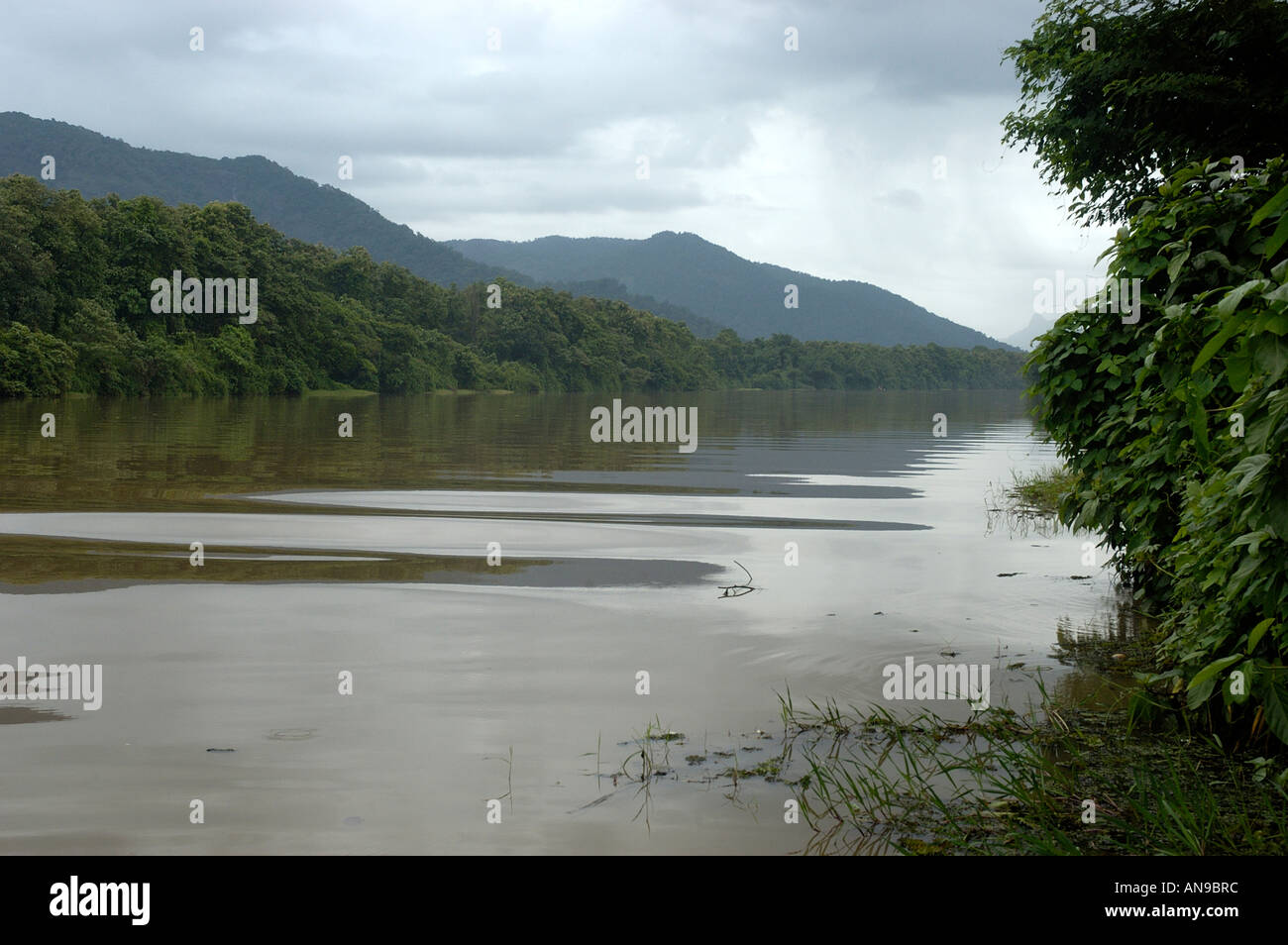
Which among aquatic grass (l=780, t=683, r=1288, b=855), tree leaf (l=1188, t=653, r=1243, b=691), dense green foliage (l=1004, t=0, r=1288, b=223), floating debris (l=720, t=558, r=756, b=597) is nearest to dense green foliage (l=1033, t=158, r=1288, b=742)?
tree leaf (l=1188, t=653, r=1243, b=691)

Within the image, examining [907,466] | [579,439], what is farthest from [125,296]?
[907,466]

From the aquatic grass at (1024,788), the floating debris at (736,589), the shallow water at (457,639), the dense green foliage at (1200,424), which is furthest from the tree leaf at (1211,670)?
the floating debris at (736,589)

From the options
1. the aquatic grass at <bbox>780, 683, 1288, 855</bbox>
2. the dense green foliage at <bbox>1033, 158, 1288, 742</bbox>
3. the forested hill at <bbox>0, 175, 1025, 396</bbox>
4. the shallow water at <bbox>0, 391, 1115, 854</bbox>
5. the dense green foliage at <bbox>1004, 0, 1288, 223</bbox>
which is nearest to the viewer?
the dense green foliage at <bbox>1033, 158, 1288, 742</bbox>

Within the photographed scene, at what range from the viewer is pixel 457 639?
8570 millimetres

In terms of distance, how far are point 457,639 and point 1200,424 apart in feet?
18.9

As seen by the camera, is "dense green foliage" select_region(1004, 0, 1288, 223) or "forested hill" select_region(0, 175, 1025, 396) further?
"forested hill" select_region(0, 175, 1025, 396)

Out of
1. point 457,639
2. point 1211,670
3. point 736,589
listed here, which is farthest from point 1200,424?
point 736,589

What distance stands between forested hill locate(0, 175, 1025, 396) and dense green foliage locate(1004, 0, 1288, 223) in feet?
102

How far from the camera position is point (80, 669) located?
7395 mm

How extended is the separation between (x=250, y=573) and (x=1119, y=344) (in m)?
8.33

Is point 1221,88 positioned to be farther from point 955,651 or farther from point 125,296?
point 125,296

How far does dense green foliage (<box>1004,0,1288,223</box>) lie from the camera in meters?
25.8

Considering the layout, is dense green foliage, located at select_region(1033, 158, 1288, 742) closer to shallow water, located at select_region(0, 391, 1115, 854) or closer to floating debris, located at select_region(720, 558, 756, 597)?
shallow water, located at select_region(0, 391, 1115, 854)
